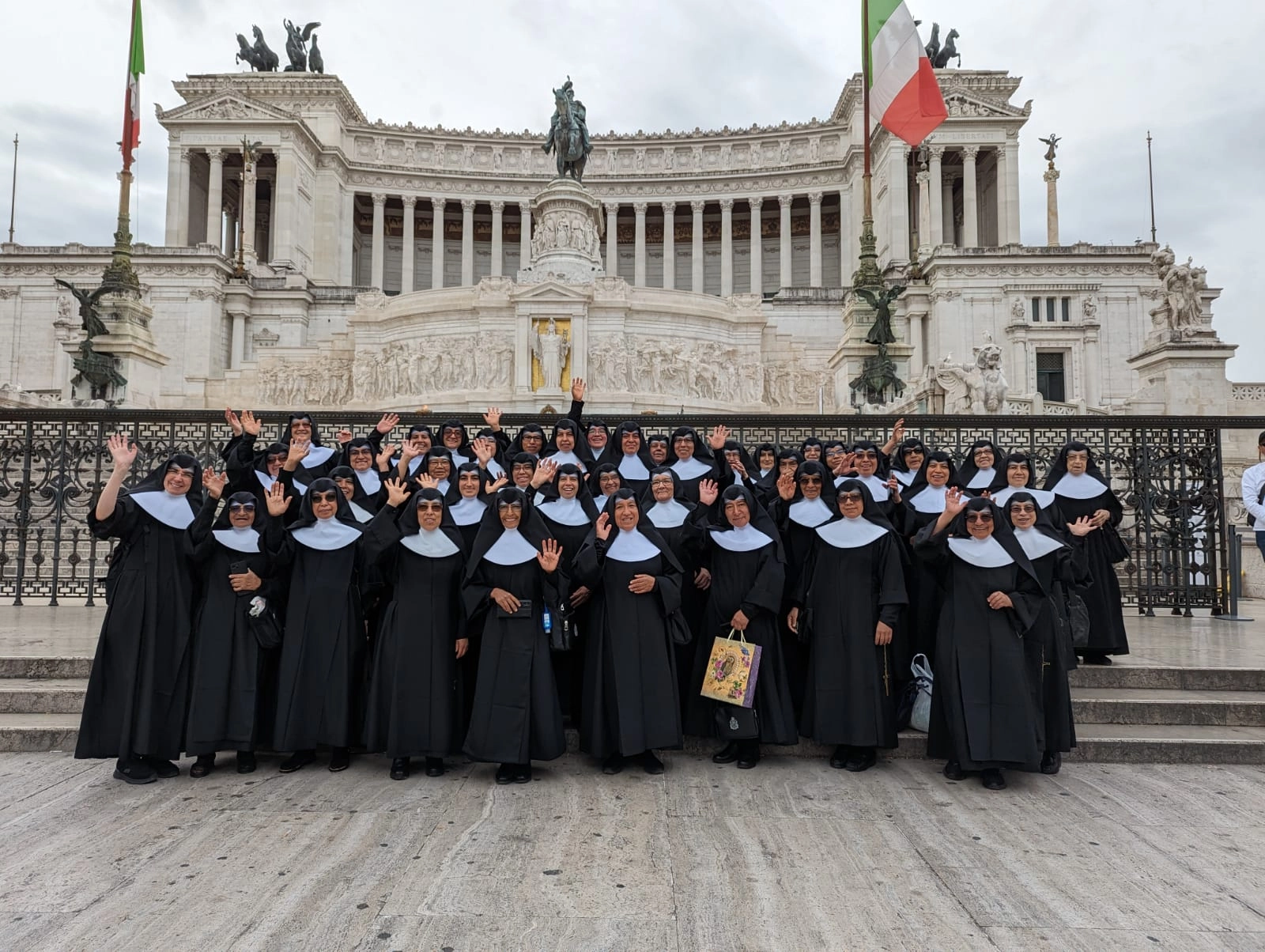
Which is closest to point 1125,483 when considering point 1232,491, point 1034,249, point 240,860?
point 1232,491

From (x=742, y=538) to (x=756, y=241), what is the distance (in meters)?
55.8

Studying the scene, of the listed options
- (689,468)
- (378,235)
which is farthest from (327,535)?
(378,235)

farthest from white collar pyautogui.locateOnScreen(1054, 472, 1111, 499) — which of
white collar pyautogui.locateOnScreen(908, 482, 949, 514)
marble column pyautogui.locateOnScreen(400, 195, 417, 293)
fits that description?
marble column pyautogui.locateOnScreen(400, 195, 417, 293)

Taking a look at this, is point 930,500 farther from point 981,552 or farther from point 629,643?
point 629,643

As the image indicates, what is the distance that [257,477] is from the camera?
6.99 metres

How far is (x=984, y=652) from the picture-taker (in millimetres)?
5477

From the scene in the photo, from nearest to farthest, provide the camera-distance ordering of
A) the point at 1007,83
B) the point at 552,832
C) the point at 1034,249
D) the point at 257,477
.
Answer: the point at 552,832 → the point at 257,477 → the point at 1034,249 → the point at 1007,83

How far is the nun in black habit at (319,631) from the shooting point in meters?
5.50

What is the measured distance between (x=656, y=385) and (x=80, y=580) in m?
21.4

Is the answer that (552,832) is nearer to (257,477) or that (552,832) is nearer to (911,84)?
(257,477)

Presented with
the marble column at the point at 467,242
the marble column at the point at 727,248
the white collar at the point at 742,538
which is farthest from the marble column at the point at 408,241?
the white collar at the point at 742,538

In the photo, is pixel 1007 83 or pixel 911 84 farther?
pixel 1007 83

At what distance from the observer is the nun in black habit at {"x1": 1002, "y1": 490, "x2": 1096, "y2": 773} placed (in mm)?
5543

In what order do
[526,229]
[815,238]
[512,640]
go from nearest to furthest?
[512,640] < [815,238] < [526,229]
